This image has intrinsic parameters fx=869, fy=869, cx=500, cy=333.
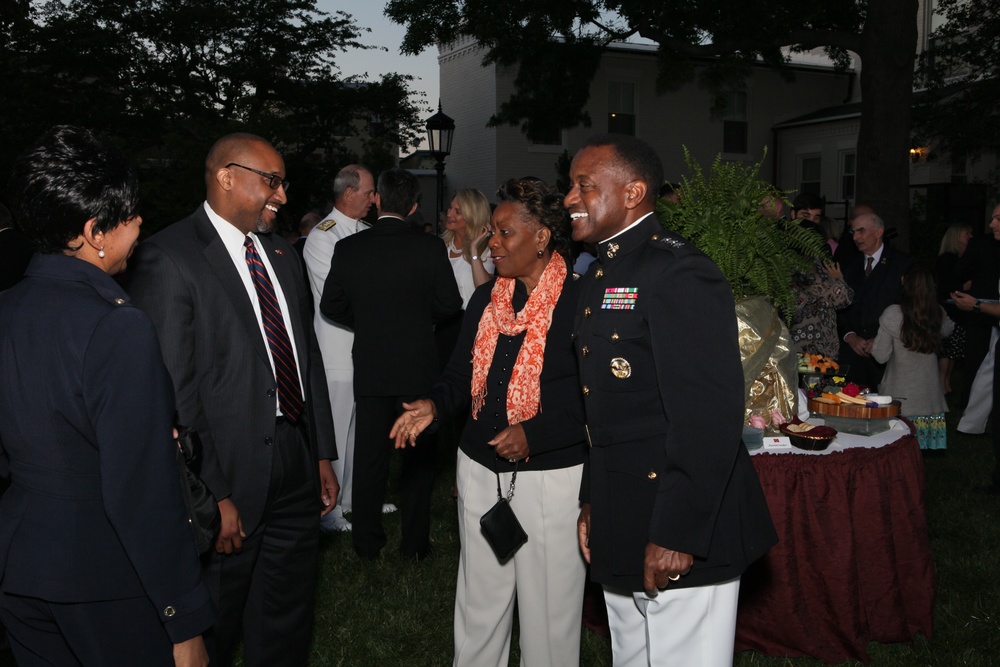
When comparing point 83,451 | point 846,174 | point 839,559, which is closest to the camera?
point 83,451

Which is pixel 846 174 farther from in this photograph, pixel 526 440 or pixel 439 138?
pixel 526 440

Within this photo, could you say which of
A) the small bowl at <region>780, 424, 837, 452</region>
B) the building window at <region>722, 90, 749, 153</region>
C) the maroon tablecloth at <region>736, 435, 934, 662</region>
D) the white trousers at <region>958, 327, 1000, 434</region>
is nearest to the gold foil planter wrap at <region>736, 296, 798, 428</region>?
the small bowl at <region>780, 424, 837, 452</region>

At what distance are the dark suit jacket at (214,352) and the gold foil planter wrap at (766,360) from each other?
2.22 m

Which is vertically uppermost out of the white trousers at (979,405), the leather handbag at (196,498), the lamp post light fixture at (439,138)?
the lamp post light fixture at (439,138)

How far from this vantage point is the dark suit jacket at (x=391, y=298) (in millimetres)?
5375

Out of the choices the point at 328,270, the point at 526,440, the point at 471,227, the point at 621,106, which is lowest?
the point at 526,440

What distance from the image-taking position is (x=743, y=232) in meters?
4.20

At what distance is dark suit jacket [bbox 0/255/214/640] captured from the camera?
202cm

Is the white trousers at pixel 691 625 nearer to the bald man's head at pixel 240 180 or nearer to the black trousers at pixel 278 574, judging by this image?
the black trousers at pixel 278 574

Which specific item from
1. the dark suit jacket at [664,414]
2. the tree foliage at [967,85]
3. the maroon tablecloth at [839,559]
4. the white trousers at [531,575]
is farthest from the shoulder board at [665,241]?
the tree foliage at [967,85]

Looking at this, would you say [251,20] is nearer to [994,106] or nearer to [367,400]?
[994,106]

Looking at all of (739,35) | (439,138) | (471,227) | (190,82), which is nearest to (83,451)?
(471,227)

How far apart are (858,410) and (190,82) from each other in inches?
936

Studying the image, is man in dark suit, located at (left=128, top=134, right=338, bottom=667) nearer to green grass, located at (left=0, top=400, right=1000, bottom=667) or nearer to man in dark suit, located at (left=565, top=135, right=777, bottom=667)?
green grass, located at (left=0, top=400, right=1000, bottom=667)
